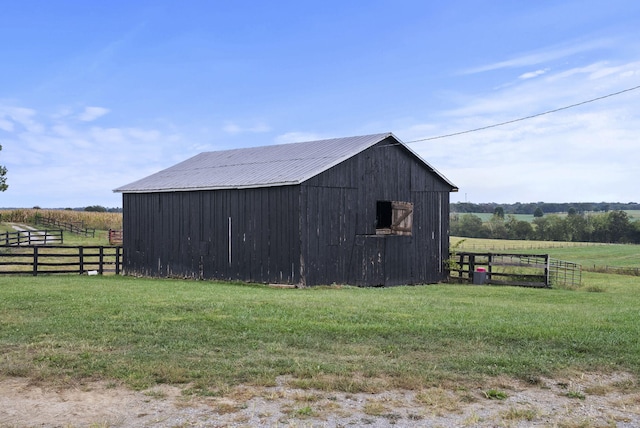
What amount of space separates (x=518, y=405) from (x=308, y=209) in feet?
47.6

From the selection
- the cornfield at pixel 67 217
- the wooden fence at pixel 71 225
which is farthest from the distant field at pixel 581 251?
the cornfield at pixel 67 217

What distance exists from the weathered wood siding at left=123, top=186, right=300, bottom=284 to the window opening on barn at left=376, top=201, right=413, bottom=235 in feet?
Answer: 13.2

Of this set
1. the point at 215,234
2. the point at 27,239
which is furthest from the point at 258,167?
the point at 27,239

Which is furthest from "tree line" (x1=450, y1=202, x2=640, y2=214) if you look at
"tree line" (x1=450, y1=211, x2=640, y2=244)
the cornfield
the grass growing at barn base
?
the grass growing at barn base

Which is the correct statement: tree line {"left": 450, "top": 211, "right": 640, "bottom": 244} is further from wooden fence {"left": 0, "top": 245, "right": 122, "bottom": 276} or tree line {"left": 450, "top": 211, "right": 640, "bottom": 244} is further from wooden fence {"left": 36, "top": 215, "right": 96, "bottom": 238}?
wooden fence {"left": 0, "top": 245, "right": 122, "bottom": 276}

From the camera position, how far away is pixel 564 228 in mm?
76938

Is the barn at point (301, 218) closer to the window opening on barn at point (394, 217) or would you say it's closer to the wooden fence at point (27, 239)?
the window opening on barn at point (394, 217)

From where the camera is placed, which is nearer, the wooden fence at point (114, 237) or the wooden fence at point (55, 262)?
the wooden fence at point (55, 262)

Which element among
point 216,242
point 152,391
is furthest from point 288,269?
point 152,391

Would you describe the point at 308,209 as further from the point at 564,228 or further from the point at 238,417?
the point at 564,228

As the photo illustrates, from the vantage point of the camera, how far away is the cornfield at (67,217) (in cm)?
6556

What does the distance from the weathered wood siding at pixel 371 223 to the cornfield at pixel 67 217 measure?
46243 mm

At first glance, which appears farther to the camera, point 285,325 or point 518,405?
point 285,325

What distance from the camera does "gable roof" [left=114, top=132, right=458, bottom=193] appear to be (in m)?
21.6
